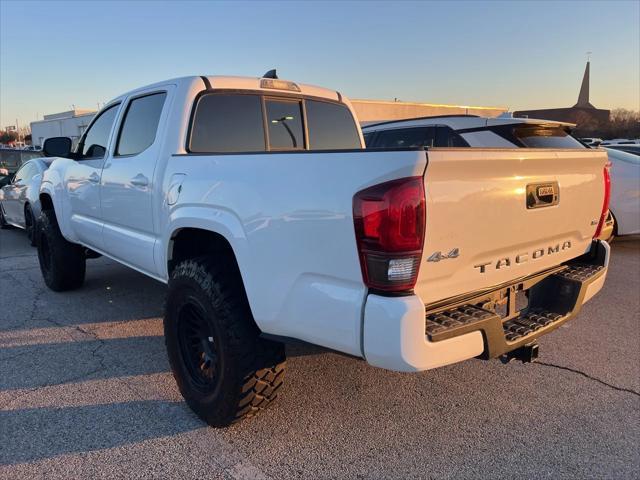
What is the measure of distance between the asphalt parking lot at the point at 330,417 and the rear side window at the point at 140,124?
1.65m

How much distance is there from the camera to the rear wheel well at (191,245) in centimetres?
321

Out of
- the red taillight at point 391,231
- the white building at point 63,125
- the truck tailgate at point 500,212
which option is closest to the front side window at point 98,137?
the red taillight at point 391,231

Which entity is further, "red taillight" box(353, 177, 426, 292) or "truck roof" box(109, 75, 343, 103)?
"truck roof" box(109, 75, 343, 103)

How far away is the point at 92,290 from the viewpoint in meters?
5.88

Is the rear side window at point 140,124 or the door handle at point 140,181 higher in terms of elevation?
the rear side window at point 140,124

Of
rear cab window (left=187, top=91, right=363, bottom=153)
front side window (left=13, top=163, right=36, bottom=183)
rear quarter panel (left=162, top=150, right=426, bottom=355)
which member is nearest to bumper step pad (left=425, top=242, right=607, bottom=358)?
rear quarter panel (left=162, top=150, right=426, bottom=355)

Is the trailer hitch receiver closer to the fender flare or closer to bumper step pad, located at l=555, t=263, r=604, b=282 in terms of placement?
bumper step pad, located at l=555, t=263, r=604, b=282

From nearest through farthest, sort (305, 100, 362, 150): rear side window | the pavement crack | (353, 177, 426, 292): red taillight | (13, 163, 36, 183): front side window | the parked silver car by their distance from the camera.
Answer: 1. (353, 177, 426, 292): red taillight
2. the pavement crack
3. (305, 100, 362, 150): rear side window
4. the parked silver car
5. (13, 163, 36, 183): front side window

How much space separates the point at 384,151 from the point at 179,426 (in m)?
2.04

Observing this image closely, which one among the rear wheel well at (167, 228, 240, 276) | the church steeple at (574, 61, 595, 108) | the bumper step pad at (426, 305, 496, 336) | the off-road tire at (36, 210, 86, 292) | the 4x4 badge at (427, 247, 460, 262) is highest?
the church steeple at (574, 61, 595, 108)

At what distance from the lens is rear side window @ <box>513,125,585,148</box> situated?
582cm

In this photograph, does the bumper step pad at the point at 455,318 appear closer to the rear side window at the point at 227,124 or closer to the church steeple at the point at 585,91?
the rear side window at the point at 227,124

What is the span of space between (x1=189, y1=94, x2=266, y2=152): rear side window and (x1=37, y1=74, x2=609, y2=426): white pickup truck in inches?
0.4

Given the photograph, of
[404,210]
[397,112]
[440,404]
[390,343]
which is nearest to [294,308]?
[390,343]
